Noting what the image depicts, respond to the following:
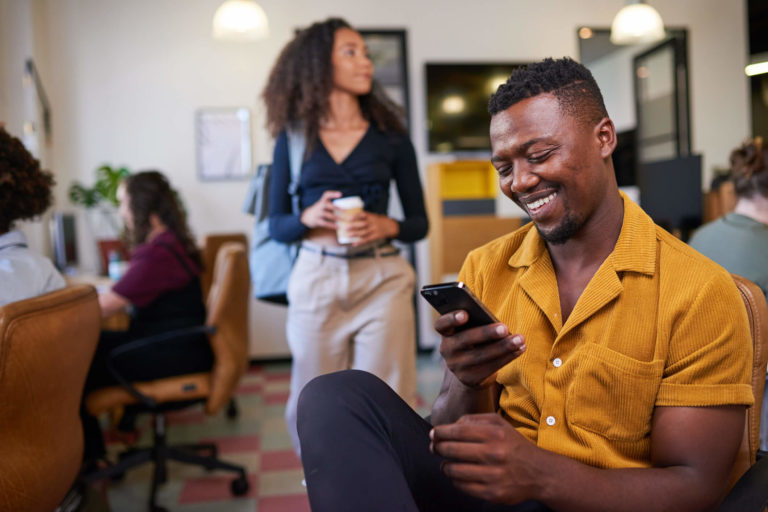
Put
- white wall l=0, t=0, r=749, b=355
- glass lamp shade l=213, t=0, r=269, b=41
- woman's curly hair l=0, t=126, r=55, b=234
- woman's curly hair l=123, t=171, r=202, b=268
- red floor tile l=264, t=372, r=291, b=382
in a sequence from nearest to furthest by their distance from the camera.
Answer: woman's curly hair l=0, t=126, r=55, b=234 → woman's curly hair l=123, t=171, r=202, b=268 → glass lamp shade l=213, t=0, r=269, b=41 → red floor tile l=264, t=372, r=291, b=382 → white wall l=0, t=0, r=749, b=355

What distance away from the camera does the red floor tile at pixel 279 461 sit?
296cm

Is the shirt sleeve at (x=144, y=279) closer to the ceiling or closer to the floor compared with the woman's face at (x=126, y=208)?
closer to the floor

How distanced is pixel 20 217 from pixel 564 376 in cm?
145

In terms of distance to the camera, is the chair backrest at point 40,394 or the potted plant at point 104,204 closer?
the chair backrest at point 40,394

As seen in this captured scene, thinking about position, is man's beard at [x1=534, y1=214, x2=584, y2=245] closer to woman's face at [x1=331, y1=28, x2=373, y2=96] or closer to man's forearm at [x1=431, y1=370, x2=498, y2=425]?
man's forearm at [x1=431, y1=370, x2=498, y2=425]

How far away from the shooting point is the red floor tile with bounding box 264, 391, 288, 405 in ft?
13.7

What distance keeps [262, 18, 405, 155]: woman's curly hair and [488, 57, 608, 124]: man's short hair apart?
976 mm

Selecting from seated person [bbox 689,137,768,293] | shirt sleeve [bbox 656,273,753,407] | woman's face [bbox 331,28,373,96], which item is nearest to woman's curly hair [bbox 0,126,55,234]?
woman's face [bbox 331,28,373,96]

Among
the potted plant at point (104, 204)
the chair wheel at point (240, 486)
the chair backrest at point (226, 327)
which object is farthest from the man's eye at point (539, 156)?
the potted plant at point (104, 204)

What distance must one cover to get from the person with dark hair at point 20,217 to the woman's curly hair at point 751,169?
2195mm

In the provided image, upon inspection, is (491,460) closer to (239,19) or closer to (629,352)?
(629,352)

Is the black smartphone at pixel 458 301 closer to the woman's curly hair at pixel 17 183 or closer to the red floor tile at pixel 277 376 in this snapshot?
the woman's curly hair at pixel 17 183

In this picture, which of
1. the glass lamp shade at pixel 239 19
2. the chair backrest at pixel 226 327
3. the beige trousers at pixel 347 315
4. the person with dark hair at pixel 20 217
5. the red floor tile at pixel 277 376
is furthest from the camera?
the red floor tile at pixel 277 376

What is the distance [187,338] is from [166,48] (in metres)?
3.32
